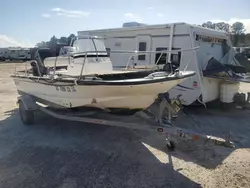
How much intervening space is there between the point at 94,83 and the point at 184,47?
348 centimetres

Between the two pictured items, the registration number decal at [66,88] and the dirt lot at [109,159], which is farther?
the registration number decal at [66,88]

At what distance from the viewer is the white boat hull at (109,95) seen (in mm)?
4536

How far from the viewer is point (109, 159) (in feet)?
14.6

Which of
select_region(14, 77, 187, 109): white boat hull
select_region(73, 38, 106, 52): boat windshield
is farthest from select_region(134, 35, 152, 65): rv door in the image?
select_region(14, 77, 187, 109): white boat hull

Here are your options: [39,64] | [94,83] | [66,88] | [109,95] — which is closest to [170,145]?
[109,95]

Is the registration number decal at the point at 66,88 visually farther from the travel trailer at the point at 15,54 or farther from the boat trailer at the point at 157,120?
the travel trailer at the point at 15,54

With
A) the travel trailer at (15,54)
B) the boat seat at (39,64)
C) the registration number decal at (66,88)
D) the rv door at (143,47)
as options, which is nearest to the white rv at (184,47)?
the rv door at (143,47)

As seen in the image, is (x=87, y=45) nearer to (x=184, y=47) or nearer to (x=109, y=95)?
(x=109, y=95)

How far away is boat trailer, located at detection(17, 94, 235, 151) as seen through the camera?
430cm

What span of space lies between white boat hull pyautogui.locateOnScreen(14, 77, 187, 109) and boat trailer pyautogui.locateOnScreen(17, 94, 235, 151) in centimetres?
24

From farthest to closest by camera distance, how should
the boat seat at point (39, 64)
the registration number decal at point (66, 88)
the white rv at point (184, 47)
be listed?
the white rv at point (184, 47), the boat seat at point (39, 64), the registration number decal at point (66, 88)

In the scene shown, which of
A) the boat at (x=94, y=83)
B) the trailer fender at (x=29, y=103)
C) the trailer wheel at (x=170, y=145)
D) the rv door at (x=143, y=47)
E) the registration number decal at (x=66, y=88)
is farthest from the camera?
the rv door at (x=143, y=47)

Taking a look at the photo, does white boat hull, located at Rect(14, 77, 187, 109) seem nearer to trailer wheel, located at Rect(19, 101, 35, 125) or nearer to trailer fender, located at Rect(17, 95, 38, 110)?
trailer fender, located at Rect(17, 95, 38, 110)

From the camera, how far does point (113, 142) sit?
207 inches
